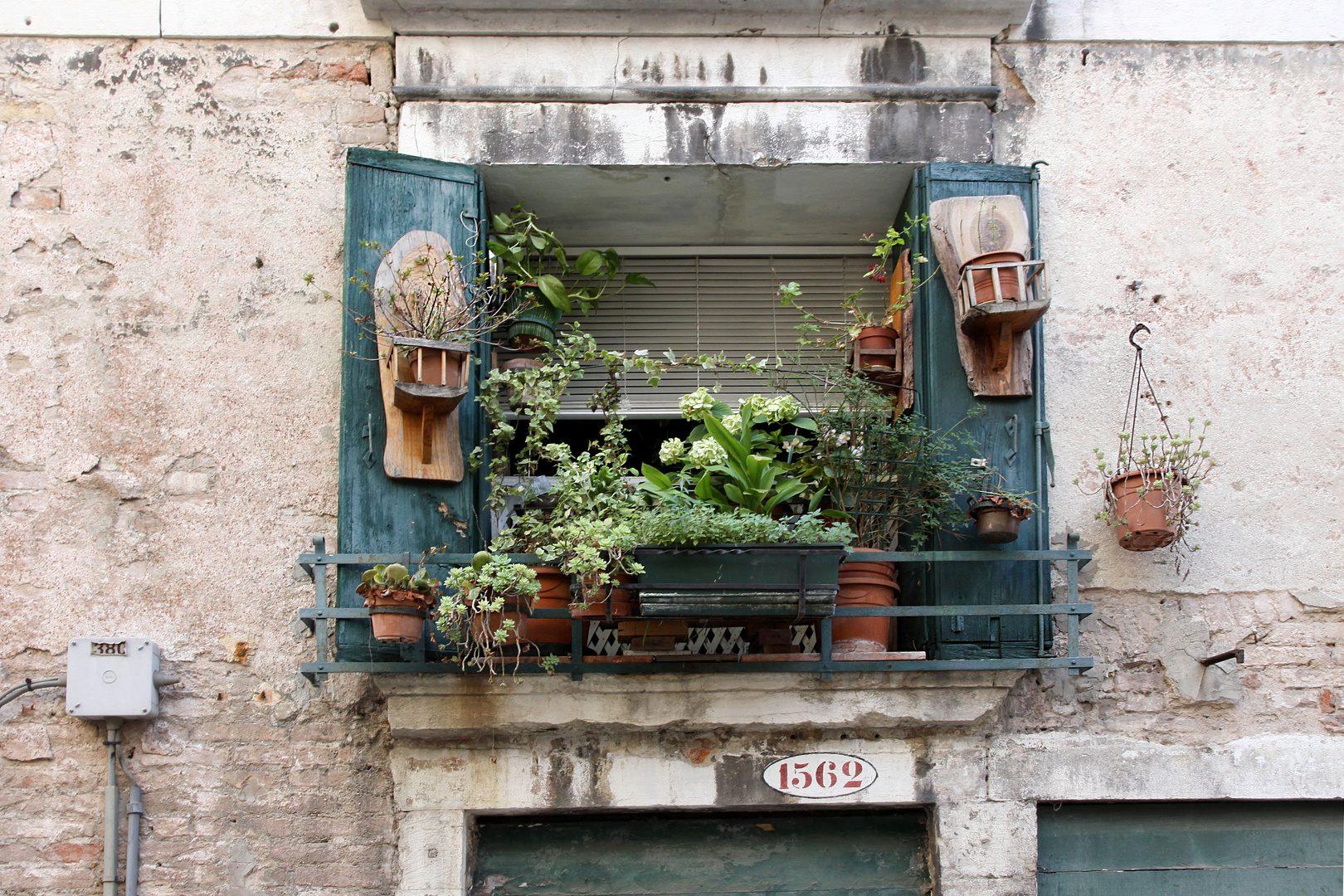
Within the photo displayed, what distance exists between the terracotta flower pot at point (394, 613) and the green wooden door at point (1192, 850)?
6.53 ft

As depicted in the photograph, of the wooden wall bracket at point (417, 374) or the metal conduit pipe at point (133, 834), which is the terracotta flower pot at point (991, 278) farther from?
the metal conduit pipe at point (133, 834)

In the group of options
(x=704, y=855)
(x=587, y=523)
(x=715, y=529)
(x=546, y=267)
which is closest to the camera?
(x=715, y=529)

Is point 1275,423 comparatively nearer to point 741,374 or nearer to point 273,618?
point 741,374

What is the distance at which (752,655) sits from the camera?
3.69 meters

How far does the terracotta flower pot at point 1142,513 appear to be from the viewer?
149 inches

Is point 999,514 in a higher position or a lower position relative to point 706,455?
lower

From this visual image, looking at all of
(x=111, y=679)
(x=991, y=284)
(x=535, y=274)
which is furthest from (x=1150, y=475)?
(x=111, y=679)

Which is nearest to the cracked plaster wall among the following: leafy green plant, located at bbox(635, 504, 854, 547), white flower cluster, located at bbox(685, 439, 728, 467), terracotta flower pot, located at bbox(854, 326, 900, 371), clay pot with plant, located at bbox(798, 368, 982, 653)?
clay pot with plant, located at bbox(798, 368, 982, 653)

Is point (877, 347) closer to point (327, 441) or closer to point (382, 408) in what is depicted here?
point (382, 408)

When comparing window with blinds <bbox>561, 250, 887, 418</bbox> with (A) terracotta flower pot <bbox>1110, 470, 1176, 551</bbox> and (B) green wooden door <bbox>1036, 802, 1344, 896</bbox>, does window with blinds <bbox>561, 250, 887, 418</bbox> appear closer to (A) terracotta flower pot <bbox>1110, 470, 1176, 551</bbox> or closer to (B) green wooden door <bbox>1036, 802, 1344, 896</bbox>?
(A) terracotta flower pot <bbox>1110, 470, 1176, 551</bbox>

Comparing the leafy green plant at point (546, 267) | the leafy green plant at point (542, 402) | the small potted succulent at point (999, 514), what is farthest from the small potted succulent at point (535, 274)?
the small potted succulent at point (999, 514)

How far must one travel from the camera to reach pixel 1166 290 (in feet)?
13.9

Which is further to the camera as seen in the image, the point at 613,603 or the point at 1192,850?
the point at 1192,850

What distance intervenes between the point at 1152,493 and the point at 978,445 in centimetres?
54
